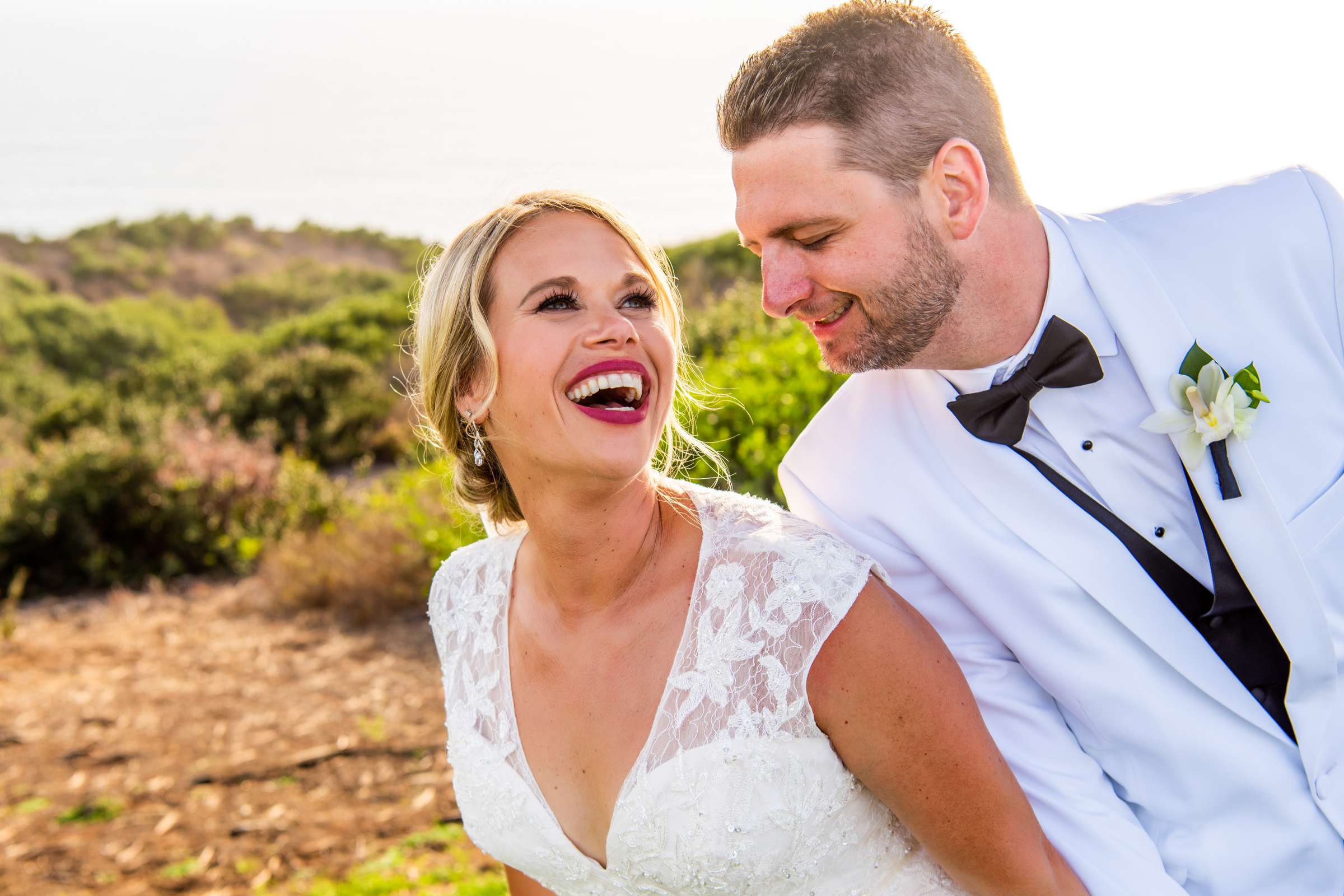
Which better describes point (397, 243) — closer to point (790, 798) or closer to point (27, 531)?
point (27, 531)

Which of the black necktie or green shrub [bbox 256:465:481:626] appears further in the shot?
green shrub [bbox 256:465:481:626]

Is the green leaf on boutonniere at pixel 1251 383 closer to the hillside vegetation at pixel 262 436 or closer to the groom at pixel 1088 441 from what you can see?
the groom at pixel 1088 441

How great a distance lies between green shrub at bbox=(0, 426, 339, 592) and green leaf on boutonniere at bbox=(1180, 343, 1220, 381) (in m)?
8.50

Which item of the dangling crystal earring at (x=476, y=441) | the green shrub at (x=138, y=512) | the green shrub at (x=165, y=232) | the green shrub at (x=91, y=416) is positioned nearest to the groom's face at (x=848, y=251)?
the dangling crystal earring at (x=476, y=441)

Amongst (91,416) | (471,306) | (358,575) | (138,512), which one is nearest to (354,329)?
(91,416)

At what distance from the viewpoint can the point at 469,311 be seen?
8.70ft

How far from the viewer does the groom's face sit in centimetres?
257

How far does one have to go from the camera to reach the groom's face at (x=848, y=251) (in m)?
2.57

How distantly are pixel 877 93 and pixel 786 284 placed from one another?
52 cm

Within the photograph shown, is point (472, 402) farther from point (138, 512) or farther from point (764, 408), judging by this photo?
point (138, 512)

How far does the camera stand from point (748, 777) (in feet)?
7.65

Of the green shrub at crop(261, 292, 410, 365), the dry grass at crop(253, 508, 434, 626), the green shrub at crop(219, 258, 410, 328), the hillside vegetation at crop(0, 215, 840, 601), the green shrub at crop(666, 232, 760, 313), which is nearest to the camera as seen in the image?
the hillside vegetation at crop(0, 215, 840, 601)

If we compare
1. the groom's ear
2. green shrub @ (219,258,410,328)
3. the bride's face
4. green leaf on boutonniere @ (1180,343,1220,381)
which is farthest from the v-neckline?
green shrub @ (219,258,410,328)

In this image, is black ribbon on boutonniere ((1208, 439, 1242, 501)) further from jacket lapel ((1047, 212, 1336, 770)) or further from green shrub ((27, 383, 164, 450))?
green shrub ((27, 383, 164, 450))
